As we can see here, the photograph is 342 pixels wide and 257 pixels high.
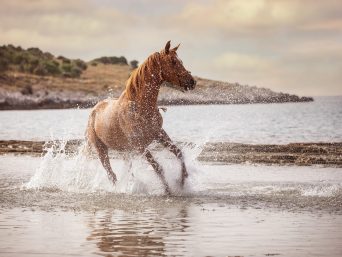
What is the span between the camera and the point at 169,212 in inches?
393

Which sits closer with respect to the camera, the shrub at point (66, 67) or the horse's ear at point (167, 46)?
the horse's ear at point (167, 46)

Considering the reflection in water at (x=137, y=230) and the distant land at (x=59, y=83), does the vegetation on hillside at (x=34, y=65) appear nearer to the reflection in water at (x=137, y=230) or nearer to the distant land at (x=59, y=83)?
the distant land at (x=59, y=83)

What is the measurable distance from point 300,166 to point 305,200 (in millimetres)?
6190

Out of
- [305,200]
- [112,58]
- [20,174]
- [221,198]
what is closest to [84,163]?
[20,174]

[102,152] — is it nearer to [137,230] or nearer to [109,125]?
[109,125]

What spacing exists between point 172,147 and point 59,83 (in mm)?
98519

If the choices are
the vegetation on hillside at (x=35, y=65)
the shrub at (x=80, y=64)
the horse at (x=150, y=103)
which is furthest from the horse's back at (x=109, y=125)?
the shrub at (x=80, y=64)

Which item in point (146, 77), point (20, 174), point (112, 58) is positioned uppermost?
point (112, 58)

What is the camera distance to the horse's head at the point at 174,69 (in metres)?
11.8

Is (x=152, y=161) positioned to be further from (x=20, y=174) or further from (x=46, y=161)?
(x=20, y=174)

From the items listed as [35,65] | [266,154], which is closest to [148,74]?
[266,154]

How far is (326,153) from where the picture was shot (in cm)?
1989

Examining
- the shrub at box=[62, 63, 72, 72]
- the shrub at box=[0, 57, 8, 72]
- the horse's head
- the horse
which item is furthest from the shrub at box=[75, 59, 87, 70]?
the horse's head

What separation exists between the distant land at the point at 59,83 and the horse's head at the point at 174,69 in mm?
73400
